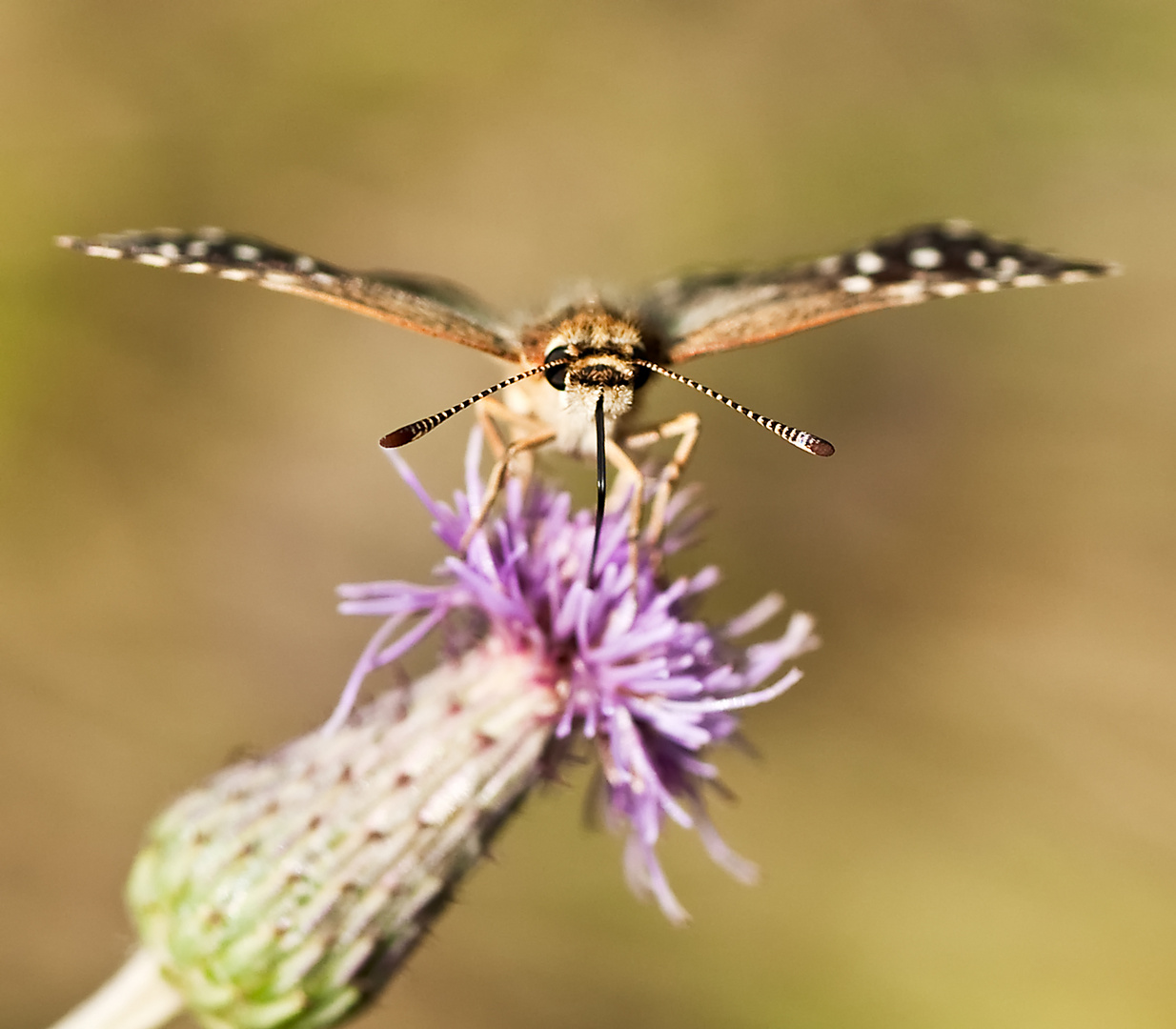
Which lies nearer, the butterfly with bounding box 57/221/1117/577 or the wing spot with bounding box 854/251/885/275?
the butterfly with bounding box 57/221/1117/577

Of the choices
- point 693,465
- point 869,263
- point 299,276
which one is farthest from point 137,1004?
point 693,465

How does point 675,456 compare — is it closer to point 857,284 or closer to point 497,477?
point 497,477

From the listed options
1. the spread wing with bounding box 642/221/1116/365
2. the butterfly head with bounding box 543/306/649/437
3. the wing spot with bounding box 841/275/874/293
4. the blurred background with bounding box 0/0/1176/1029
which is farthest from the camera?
the blurred background with bounding box 0/0/1176/1029

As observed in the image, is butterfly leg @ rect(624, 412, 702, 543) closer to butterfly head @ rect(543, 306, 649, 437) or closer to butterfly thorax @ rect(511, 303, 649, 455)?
butterfly thorax @ rect(511, 303, 649, 455)

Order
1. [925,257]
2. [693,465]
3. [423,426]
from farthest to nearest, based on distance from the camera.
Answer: [693,465] < [925,257] < [423,426]

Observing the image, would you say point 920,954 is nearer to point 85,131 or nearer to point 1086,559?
point 1086,559

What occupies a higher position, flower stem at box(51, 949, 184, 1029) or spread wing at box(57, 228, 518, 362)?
spread wing at box(57, 228, 518, 362)

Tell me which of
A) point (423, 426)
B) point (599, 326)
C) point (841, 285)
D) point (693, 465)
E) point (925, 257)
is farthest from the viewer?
point (693, 465)

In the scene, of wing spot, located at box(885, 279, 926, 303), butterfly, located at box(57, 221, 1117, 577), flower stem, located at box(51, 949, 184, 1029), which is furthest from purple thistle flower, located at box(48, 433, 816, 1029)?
wing spot, located at box(885, 279, 926, 303)
